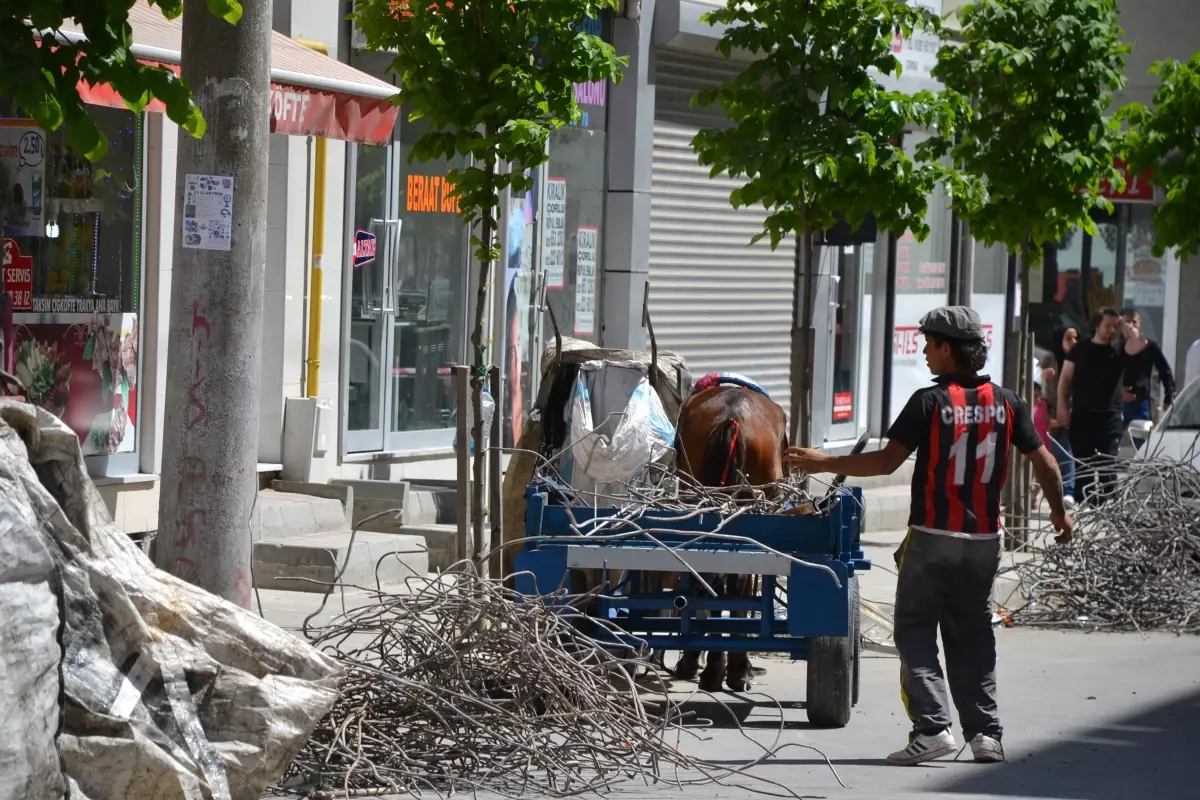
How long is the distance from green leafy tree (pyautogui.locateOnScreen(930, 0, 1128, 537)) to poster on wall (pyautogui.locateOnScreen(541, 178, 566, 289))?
327 centimetres

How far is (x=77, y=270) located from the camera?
11250mm

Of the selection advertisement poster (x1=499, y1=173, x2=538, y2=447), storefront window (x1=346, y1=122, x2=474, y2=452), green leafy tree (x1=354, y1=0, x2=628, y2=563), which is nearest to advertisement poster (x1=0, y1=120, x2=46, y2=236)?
green leafy tree (x1=354, y1=0, x2=628, y2=563)

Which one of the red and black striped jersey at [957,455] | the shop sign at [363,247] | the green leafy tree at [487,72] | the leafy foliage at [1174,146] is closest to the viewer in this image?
the red and black striped jersey at [957,455]

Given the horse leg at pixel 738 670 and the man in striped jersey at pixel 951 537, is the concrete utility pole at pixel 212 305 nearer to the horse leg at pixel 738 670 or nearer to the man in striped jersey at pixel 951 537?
the man in striped jersey at pixel 951 537

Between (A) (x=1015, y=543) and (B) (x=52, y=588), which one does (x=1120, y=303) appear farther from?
(B) (x=52, y=588)

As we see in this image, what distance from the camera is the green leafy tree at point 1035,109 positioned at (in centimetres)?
1437

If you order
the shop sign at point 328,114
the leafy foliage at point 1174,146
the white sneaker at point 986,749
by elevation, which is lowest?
the white sneaker at point 986,749

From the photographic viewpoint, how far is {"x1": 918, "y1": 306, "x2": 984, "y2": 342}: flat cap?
7.59 metres

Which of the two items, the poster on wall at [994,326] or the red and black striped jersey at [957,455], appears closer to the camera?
the red and black striped jersey at [957,455]

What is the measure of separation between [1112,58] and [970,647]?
8.45 meters

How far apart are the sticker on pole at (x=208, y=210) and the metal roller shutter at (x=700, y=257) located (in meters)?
10.6

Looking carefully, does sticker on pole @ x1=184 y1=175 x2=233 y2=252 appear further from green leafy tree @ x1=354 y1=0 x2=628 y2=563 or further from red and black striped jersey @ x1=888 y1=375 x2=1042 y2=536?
red and black striped jersey @ x1=888 y1=375 x2=1042 y2=536

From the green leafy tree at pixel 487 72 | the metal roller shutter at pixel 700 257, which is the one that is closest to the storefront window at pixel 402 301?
the metal roller shutter at pixel 700 257

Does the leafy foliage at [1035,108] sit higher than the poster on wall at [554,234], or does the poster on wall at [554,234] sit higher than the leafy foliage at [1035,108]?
the leafy foliage at [1035,108]
